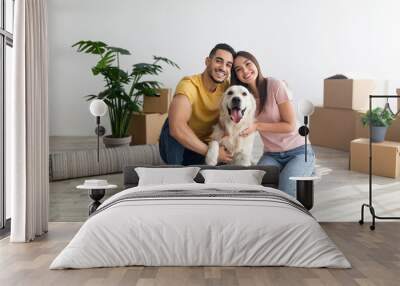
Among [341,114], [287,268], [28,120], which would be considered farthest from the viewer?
[341,114]

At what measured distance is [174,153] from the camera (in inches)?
320

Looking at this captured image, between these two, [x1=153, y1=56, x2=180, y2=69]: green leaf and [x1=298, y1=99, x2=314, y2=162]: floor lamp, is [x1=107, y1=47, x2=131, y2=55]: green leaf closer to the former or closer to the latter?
[x1=153, y1=56, x2=180, y2=69]: green leaf

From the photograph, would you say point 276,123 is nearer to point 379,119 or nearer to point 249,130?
point 249,130

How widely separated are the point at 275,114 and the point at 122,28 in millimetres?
2228

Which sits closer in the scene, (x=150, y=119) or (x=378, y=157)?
(x=150, y=119)

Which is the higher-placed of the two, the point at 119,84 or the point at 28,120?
the point at 119,84

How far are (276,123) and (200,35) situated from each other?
1.47 metres

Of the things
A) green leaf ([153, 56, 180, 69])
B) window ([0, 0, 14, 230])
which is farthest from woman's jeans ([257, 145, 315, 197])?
window ([0, 0, 14, 230])

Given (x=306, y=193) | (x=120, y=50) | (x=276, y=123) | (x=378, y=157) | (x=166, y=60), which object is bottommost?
(x=306, y=193)

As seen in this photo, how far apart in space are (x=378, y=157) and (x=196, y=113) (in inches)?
114

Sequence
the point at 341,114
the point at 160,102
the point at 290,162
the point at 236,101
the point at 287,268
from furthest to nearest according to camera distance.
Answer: the point at 341,114 → the point at 160,102 → the point at 290,162 → the point at 236,101 → the point at 287,268

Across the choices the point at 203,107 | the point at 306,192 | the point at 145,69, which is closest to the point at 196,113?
the point at 203,107

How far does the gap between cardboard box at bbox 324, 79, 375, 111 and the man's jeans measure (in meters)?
2.08

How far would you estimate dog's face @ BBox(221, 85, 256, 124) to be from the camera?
7.90 meters
